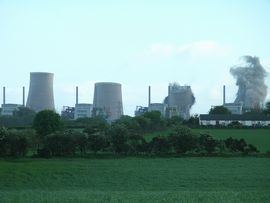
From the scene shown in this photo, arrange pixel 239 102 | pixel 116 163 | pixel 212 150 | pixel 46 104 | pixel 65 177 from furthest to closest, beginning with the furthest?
1. pixel 239 102
2. pixel 46 104
3. pixel 212 150
4. pixel 116 163
5. pixel 65 177

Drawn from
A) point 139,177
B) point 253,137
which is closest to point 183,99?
point 253,137

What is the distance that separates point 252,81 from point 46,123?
70792 millimetres

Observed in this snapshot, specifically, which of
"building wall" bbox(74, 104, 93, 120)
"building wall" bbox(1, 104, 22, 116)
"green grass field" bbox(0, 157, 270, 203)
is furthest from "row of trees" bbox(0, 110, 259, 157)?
"building wall" bbox(1, 104, 22, 116)

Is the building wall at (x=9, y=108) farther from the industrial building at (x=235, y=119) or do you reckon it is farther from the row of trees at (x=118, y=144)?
the row of trees at (x=118, y=144)

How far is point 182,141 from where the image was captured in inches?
738

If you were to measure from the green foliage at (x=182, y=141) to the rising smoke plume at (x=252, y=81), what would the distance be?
226ft

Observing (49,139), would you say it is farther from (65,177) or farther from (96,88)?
(96,88)

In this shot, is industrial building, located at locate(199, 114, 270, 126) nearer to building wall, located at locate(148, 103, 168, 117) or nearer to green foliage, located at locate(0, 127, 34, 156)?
building wall, located at locate(148, 103, 168, 117)

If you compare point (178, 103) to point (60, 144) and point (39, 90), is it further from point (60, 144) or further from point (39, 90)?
point (60, 144)

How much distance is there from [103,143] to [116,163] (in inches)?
143

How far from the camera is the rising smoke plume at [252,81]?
82.8m

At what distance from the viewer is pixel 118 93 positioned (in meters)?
76.9

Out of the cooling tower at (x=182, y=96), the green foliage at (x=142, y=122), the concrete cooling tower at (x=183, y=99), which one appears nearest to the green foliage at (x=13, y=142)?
the green foliage at (x=142, y=122)

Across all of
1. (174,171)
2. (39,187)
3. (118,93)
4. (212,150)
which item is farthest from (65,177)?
(118,93)
